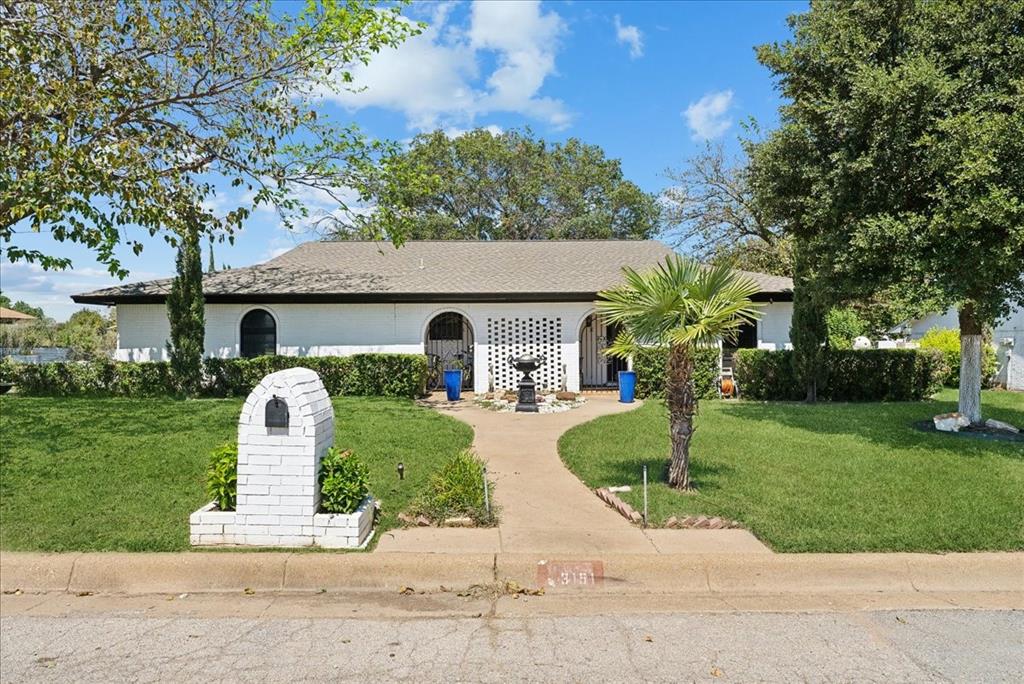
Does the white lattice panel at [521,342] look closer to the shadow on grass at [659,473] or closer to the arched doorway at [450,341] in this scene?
the arched doorway at [450,341]

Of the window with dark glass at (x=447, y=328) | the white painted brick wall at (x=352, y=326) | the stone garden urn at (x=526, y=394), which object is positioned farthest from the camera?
the window with dark glass at (x=447, y=328)

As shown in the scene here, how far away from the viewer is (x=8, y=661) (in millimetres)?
3629

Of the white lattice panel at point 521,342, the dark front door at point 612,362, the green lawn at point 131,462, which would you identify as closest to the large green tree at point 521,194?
the dark front door at point 612,362

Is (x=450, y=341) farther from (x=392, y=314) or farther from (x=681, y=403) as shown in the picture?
(x=681, y=403)

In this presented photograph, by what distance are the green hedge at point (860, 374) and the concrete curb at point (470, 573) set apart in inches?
399

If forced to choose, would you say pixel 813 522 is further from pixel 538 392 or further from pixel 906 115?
pixel 538 392

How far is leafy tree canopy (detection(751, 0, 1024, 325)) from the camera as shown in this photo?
25.9 ft

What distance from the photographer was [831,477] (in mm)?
7266

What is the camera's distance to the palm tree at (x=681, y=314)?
6527 mm

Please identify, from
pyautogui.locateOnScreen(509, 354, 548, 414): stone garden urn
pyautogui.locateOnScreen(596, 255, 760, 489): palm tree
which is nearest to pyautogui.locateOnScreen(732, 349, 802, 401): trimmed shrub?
pyautogui.locateOnScreen(509, 354, 548, 414): stone garden urn

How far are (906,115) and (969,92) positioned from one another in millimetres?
964

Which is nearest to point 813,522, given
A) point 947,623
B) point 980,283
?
point 947,623

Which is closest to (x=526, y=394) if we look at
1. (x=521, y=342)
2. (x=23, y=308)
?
(x=521, y=342)

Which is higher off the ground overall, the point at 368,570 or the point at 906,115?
the point at 906,115
